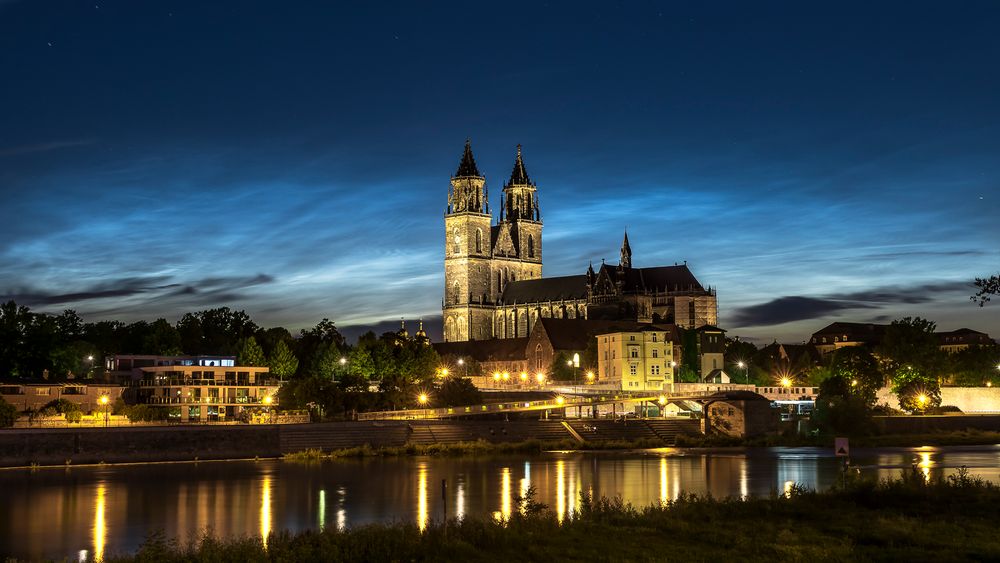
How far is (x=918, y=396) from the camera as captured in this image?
11388cm

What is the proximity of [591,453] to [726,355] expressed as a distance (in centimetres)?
7011

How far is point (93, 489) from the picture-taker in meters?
58.8

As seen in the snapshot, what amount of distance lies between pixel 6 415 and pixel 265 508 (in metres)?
37.9

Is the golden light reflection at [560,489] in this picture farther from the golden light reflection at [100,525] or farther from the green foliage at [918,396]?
the green foliage at [918,396]

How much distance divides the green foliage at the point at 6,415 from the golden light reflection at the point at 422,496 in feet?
93.2

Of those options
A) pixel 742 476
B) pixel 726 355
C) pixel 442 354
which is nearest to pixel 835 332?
pixel 726 355

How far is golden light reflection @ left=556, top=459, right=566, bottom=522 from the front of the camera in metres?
45.8

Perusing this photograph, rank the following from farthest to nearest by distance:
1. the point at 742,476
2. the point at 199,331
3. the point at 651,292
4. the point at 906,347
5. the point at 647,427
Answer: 1. the point at 651,292
2. the point at 199,331
3. the point at 906,347
4. the point at 647,427
5. the point at 742,476

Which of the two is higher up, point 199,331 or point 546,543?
point 199,331

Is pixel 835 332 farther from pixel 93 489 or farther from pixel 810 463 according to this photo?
pixel 93 489

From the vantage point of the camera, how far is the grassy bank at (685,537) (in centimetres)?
3088

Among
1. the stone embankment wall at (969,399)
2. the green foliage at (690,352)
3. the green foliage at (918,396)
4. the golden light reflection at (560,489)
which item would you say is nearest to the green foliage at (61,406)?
the golden light reflection at (560,489)

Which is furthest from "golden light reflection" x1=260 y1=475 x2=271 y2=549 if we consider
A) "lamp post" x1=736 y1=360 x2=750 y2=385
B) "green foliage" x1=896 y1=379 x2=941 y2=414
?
"lamp post" x1=736 y1=360 x2=750 y2=385

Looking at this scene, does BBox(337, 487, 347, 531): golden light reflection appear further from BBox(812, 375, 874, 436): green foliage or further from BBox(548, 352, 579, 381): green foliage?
BBox(548, 352, 579, 381): green foliage
